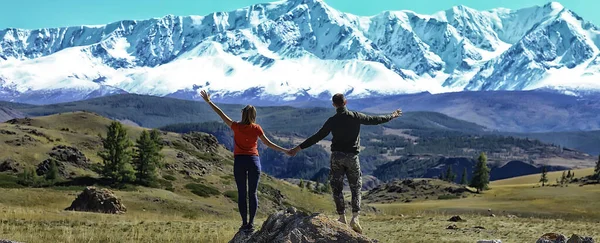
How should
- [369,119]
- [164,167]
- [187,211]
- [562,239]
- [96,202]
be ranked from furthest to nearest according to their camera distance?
[164,167] → [187,211] → [96,202] → [369,119] → [562,239]

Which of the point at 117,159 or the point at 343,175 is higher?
the point at 117,159

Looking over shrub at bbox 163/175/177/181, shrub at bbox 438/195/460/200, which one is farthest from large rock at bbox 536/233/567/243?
shrub at bbox 438/195/460/200

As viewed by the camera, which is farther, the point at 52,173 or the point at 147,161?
the point at 147,161

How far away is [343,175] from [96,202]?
98.4 ft

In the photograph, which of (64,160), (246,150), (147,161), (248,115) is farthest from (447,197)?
(248,115)

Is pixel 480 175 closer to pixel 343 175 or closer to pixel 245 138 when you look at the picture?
pixel 343 175

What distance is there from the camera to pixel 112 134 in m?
87.6

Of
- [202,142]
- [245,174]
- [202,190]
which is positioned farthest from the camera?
[202,142]

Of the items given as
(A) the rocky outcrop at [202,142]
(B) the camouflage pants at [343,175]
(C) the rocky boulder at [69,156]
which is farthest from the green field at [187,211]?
(B) the camouflage pants at [343,175]

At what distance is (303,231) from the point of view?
625 inches

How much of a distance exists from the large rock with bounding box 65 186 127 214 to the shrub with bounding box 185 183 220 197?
44848 mm

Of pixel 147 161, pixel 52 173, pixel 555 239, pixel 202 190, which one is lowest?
pixel 202 190

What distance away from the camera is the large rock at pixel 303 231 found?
15766 millimetres

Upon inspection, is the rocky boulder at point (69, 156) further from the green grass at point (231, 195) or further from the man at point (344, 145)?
the man at point (344, 145)
